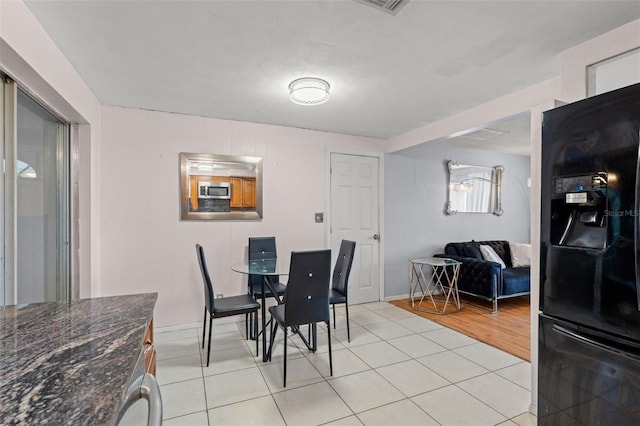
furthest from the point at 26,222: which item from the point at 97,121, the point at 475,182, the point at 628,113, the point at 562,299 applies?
the point at 475,182

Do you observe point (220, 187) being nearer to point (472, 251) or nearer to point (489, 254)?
point (472, 251)

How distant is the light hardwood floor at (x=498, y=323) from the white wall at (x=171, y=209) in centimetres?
200

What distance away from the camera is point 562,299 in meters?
1.51

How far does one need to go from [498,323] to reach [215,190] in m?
3.57

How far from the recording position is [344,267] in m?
3.14

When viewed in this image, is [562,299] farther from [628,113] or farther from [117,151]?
[117,151]


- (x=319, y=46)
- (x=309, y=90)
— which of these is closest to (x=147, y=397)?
(x=319, y=46)

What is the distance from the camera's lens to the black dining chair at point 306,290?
2291 mm

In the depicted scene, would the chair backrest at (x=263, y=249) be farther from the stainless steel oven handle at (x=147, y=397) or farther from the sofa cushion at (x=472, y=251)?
the sofa cushion at (x=472, y=251)

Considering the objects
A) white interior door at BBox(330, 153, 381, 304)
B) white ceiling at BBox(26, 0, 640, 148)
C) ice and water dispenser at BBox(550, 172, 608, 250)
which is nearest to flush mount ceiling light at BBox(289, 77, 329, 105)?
white ceiling at BBox(26, 0, 640, 148)

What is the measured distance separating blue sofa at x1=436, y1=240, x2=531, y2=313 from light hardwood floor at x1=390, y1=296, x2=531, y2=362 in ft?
0.59

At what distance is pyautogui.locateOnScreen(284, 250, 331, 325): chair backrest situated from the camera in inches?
90.3

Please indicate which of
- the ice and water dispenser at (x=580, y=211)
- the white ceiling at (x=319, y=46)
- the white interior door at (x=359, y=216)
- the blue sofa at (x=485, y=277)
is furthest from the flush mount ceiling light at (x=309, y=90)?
the blue sofa at (x=485, y=277)

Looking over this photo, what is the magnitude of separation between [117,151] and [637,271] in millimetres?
3898
